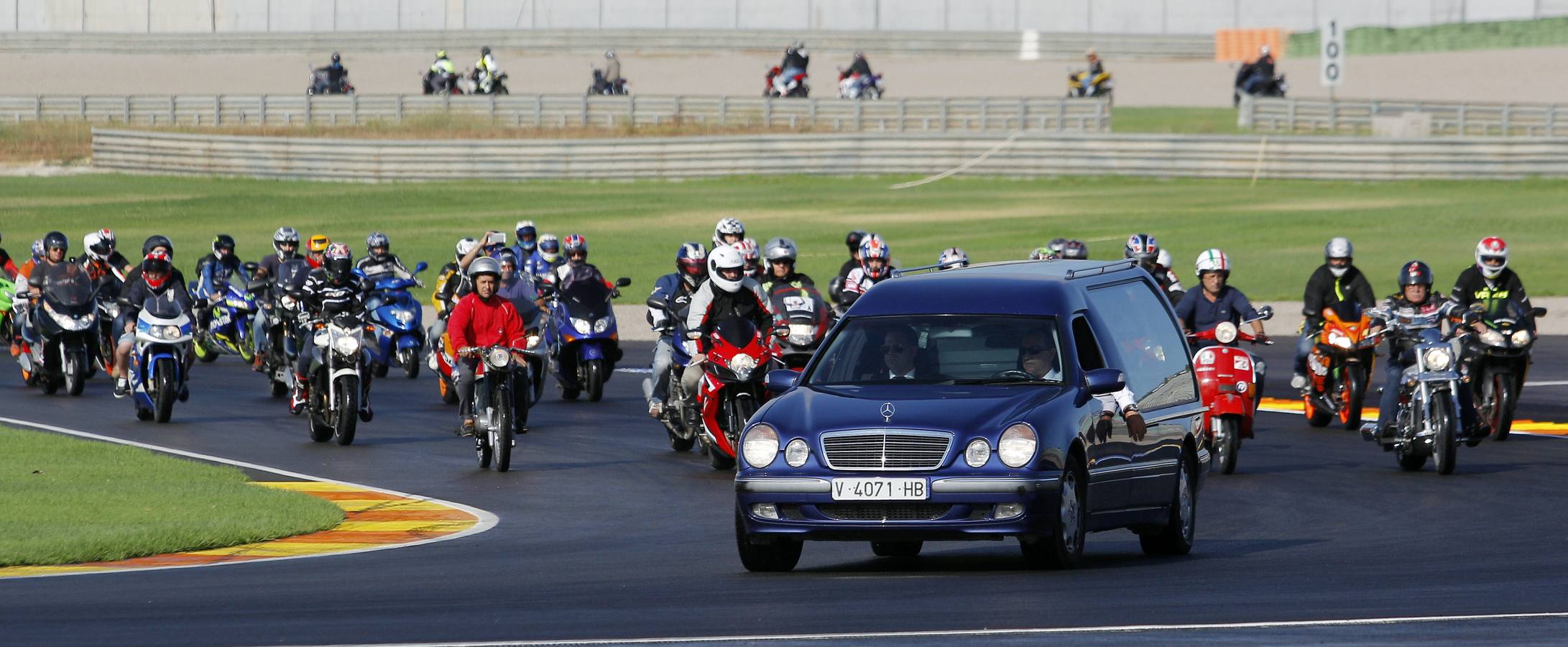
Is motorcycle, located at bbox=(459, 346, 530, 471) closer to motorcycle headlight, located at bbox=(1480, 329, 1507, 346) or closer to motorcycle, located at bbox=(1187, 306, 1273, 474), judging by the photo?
motorcycle, located at bbox=(1187, 306, 1273, 474)

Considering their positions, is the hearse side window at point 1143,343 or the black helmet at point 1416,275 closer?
the hearse side window at point 1143,343

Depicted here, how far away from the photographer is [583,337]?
24.4m

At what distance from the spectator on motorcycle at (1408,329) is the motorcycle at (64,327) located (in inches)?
537

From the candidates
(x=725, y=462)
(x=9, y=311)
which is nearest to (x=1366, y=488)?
(x=725, y=462)

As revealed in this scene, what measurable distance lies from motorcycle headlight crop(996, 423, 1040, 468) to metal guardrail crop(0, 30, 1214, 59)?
2599 inches

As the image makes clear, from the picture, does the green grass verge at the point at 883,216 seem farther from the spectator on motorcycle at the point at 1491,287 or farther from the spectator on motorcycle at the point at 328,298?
the spectator on motorcycle at the point at 328,298

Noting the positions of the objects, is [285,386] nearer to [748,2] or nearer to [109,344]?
[109,344]

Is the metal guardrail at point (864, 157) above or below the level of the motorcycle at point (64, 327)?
above

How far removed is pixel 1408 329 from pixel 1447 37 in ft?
200

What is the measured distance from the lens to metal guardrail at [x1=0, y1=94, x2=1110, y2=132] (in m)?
52.2

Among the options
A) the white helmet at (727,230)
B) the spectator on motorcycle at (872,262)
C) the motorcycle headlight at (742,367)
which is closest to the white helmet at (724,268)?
the motorcycle headlight at (742,367)

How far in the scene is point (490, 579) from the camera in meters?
12.2

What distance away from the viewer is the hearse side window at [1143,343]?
12844mm

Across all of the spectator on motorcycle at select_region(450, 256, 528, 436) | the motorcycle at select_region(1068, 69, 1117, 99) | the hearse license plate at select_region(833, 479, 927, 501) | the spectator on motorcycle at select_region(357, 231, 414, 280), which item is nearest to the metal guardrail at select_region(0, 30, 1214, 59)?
the motorcycle at select_region(1068, 69, 1117, 99)
